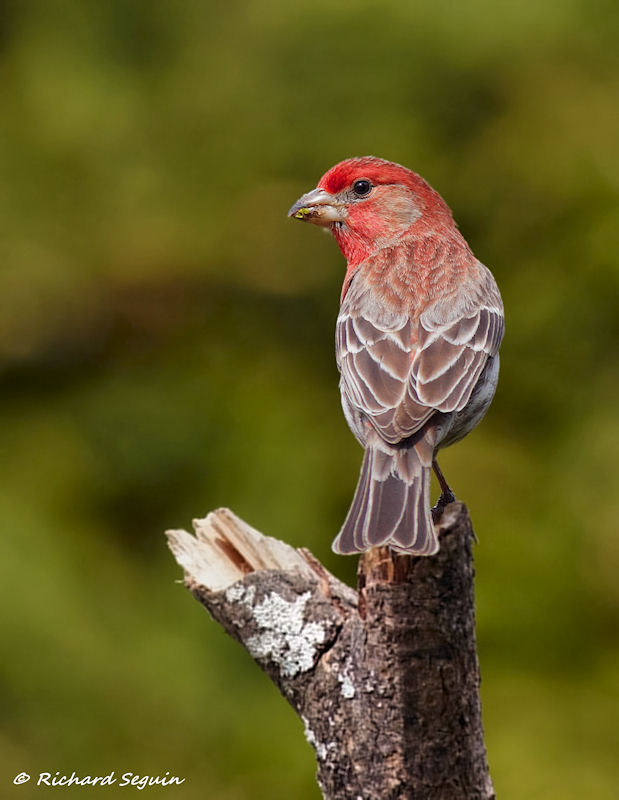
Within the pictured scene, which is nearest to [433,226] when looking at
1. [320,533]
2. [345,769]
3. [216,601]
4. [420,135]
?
[420,135]

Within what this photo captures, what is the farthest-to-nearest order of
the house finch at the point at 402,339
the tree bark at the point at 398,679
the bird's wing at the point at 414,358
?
the bird's wing at the point at 414,358 → the house finch at the point at 402,339 → the tree bark at the point at 398,679

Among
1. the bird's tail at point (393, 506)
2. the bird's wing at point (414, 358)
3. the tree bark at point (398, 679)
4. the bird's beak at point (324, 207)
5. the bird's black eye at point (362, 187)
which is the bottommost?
the tree bark at point (398, 679)

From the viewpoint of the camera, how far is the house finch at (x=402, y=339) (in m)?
3.70

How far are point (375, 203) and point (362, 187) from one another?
0.10m

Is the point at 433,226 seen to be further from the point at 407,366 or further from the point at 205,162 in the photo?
the point at 205,162

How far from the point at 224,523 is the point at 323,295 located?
2.54 m

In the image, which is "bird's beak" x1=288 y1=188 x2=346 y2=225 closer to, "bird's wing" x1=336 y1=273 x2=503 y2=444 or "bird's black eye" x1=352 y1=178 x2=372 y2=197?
"bird's black eye" x1=352 y1=178 x2=372 y2=197

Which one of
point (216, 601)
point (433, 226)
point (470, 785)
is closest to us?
point (470, 785)

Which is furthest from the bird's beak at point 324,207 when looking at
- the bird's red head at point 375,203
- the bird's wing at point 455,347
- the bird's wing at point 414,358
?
the bird's wing at point 455,347

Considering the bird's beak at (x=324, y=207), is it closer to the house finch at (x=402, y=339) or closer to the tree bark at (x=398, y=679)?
the house finch at (x=402, y=339)

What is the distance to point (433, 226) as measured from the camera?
517cm

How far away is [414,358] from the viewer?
13.8ft

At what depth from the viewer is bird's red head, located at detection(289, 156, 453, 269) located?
5191 mm

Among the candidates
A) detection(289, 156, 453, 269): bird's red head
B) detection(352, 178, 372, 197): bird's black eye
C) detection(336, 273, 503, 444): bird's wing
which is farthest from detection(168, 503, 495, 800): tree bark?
detection(352, 178, 372, 197): bird's black eye
